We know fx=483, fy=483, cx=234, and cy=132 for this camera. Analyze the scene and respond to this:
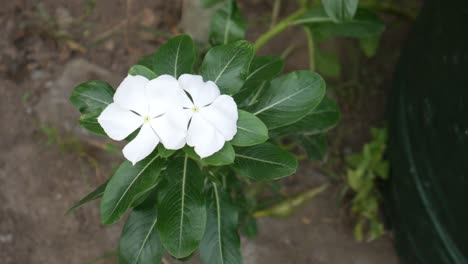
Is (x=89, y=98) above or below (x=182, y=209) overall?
above

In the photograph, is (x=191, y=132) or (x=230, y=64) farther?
(x=230, y=64)

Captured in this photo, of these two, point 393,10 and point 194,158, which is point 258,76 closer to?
point 194,158

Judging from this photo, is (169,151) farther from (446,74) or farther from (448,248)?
(448,248)

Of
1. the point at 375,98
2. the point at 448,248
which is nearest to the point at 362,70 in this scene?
the point at 375,98

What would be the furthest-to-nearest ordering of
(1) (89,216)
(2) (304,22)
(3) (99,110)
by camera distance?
1. (1) (89,216)
2. (2) (304,22)
3. (3) (99,110)

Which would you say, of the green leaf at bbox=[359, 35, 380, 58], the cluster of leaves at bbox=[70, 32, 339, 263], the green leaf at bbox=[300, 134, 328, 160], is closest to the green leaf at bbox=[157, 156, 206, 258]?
the cluster of leaves at bbox=[70, 32, 339, 263]

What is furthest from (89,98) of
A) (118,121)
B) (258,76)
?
(258,76)
